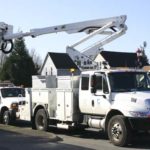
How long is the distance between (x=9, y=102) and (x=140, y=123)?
9.30 m

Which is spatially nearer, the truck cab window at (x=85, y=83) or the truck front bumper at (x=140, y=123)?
the truck front bumper at (x=140, y=123)

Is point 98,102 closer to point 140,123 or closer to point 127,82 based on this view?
point 127,82

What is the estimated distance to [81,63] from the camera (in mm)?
18109

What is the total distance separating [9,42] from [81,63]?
3.51m

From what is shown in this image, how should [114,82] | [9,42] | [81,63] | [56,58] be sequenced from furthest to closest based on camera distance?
[56,58] < [9,42] < [81,63] < [114,82]

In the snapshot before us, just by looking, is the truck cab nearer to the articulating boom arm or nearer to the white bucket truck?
the white bucket truck

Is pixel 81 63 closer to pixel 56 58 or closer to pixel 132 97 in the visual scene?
pixel 132 97

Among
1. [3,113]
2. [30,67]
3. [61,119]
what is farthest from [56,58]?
[61,119]

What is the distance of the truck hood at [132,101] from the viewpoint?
14227mm

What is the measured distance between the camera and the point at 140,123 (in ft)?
46.5

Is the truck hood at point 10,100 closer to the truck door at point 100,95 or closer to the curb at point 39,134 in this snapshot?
the curb at point 39,134

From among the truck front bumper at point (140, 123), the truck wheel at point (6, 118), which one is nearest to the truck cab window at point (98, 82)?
the truck front bumper at point (140, 123)

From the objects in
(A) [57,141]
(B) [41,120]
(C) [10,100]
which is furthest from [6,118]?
(A) [57,141]

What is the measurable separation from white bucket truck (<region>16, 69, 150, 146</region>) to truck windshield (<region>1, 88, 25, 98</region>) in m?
4.12
